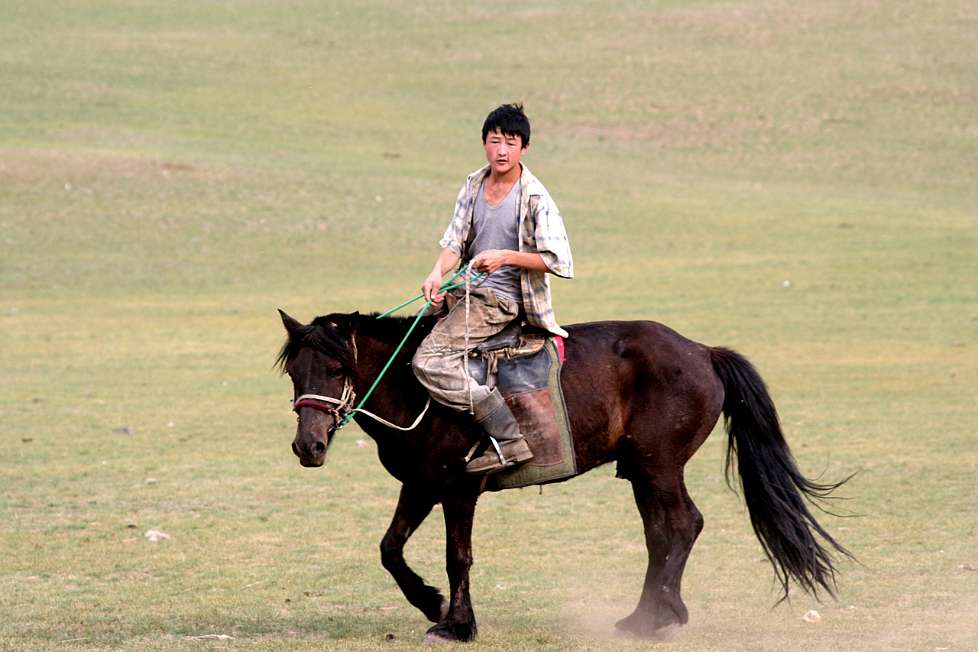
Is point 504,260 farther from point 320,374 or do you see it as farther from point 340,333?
point 320,374

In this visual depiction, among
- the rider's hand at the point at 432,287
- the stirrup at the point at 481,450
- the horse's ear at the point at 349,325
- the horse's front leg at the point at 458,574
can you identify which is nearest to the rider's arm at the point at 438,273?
the rider's hand at the point at 432,287

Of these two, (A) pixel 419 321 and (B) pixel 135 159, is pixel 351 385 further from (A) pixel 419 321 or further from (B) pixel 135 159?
(B) pixel 135 159

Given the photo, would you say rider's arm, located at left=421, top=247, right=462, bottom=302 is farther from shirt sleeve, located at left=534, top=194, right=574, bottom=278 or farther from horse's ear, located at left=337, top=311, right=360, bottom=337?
shirt sleeve, located at left=534, top=194, right=574, bottom=278

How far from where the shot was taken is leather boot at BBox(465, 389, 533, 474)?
6.53 metres

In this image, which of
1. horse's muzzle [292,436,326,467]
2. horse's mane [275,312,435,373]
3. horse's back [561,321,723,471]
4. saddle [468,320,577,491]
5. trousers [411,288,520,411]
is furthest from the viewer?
horse's back [561,321,723,471]

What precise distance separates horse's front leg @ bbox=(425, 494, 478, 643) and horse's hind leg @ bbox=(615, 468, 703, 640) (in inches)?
30.8

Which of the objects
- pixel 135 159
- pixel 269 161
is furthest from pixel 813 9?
pixel 135 159

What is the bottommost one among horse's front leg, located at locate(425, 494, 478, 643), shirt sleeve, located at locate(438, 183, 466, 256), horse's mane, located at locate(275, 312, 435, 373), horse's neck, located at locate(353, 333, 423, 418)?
horse's front leg, located at locate(425, 494, 478, 643)

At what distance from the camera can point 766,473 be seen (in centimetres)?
722

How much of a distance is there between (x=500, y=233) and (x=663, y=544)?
5.54 feet

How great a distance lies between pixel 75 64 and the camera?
145 ft

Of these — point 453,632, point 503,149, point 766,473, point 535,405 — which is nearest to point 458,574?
point 453,632

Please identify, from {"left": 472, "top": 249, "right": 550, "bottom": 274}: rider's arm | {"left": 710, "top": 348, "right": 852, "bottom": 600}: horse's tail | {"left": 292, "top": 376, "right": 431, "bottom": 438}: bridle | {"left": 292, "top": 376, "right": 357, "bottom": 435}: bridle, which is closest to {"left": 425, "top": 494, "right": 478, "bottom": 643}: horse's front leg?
{"left": 292, "top": 376, "right": 431, "bottom": 438}: bridle

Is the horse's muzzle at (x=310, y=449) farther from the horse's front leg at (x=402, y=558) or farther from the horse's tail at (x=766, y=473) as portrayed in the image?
the horse's tail at (x=766, y=473)
